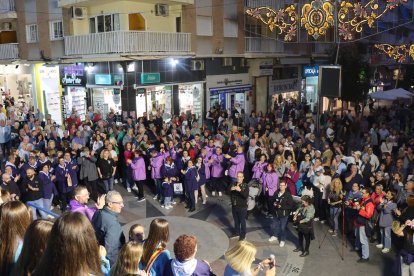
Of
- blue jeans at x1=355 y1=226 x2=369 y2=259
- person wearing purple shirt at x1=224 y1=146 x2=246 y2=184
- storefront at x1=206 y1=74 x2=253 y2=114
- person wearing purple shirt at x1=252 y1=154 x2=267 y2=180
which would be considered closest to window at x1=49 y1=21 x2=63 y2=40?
storefront at x1=206 y1=74 x2=253 y2=114

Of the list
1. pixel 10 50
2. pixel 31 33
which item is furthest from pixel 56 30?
pixel 10 50

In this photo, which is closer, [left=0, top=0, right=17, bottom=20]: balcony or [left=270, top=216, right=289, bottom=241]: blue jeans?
[left=270, top=216, right=289, bottom=241]: blue jeans

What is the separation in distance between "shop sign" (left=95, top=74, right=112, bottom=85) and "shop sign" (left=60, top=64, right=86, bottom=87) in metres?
1.12

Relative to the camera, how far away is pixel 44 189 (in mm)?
10875

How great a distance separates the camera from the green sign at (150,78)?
21922mm

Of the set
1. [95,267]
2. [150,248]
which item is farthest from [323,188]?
[95,267]

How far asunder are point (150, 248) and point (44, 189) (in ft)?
22.6

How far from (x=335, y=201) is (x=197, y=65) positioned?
15971 mm

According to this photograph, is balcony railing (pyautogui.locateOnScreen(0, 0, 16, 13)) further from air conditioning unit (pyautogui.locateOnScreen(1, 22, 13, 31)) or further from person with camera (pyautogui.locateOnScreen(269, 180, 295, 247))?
person with camera (pyautogui.locateOnScreen(269, 180, 295, 247))

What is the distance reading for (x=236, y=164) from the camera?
12.8m

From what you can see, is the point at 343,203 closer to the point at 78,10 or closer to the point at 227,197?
the point at 227,197

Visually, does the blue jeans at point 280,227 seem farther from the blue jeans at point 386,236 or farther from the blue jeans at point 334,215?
the blue jeans at point 386,236

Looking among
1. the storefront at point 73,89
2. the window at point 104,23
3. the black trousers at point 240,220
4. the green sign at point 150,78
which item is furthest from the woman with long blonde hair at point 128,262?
the storefront at point 73,89

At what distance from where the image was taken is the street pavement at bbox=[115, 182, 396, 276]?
9.05 m
